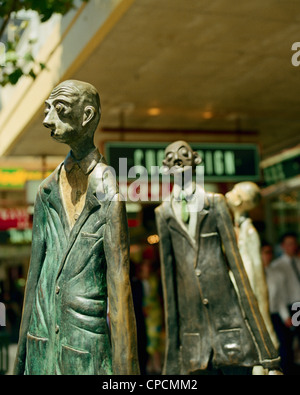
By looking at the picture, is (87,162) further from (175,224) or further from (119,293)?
(175,224)

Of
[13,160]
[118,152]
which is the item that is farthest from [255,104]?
[13,160]

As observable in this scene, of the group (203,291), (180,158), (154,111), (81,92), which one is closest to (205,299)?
(203,291)

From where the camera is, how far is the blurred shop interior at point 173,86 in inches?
257

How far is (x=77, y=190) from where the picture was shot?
3105mm

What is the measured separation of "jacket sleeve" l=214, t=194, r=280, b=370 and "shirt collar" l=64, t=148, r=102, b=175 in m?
2.17

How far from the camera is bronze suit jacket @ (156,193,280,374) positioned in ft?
16.9

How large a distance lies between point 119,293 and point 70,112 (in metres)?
0.76

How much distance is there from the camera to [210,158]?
8.95 metres

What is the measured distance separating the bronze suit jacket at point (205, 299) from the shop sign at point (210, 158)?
3379 mm

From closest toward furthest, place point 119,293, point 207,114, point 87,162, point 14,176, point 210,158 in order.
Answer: point 119,293 < point 87,162 < point 210,158 < point 207,114 < point 14,176

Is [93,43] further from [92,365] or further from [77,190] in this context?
[92,365]

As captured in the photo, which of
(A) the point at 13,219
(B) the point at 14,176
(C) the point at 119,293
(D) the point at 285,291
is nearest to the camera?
(C) the point at 119,293

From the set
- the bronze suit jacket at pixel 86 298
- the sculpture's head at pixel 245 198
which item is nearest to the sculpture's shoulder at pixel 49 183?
the bronze suit jacket at pixel 86 298

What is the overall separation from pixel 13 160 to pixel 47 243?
47.7 ft
